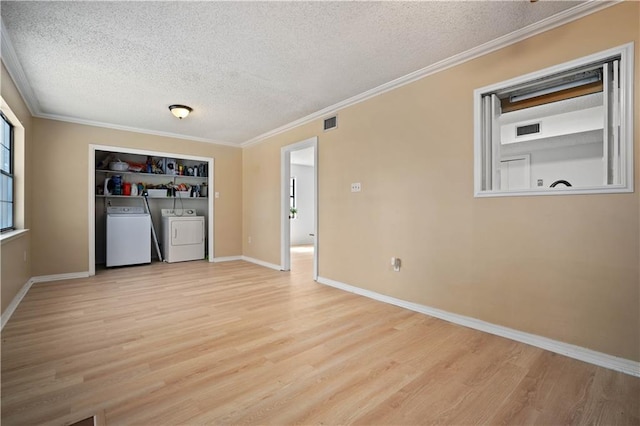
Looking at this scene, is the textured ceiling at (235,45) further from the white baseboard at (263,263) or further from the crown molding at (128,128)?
the white baseboard at (263,263)

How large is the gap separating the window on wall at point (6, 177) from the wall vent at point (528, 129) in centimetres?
730

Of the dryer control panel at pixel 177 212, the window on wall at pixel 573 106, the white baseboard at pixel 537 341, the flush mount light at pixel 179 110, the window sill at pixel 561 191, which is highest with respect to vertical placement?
the flush mount light at pixel 179 110

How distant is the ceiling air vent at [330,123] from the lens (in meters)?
4.01

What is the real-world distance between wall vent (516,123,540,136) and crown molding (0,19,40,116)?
6.70 m

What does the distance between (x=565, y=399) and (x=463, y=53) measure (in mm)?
2638

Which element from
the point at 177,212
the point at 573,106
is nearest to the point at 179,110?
the point at 177,212

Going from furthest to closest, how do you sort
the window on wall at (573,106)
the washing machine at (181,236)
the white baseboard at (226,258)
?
1. the white baseboard at (226,258)
2. the washing machine at (181,236)
3. the window on wall at (573,106)

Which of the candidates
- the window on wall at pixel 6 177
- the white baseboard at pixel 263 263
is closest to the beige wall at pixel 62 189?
the window on wall at pixel 6 177

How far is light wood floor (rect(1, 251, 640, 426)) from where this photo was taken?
150cm

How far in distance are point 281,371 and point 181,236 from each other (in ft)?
15.4

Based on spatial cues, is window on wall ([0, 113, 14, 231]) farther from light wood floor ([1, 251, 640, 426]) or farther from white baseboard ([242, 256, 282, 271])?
white baseboard ([242, 256, 282, 271])

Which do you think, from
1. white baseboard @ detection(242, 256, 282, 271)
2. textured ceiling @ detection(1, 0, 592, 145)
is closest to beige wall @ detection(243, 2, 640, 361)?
textured ceiling @ detection(1, 0, 592, 145)

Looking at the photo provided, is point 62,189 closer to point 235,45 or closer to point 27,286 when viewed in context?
point 27,286

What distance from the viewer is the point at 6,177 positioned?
3.35 meters
